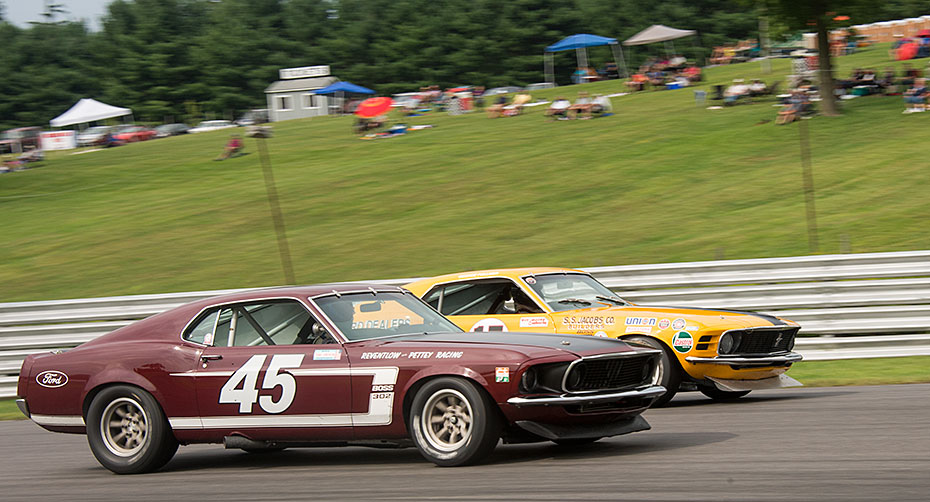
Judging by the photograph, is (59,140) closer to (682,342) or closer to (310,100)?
(310,100)

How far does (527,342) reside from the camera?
6680 mm

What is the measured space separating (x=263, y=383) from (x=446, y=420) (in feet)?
4.46

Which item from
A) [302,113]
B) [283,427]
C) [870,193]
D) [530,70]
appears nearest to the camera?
[283,427]

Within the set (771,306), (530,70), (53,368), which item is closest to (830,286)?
(771,306)

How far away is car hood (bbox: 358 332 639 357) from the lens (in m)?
6.53

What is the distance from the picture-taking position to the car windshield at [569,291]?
991 cm

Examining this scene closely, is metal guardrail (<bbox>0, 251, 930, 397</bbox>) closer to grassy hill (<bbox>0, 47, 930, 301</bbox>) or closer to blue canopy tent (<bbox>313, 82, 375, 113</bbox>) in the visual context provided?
grassy hill (<bbox>0, 47, 930, 301</bbox>)

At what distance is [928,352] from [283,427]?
8.29 m

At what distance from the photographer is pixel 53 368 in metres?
7.69

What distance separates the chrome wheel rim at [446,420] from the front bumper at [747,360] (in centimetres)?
344

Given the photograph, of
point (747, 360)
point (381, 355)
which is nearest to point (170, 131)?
point (747, 360)

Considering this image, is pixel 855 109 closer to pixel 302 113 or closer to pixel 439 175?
pixel 439 175

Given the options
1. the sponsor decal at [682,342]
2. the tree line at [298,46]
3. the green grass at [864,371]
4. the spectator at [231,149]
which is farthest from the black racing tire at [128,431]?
the tree line at [298,46]

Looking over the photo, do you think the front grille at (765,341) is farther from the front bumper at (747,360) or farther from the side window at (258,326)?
the side window at (258,326)
